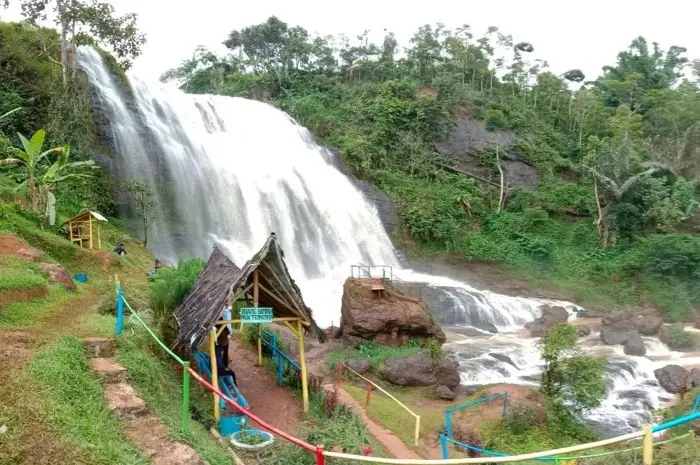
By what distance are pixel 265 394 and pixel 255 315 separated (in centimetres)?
215

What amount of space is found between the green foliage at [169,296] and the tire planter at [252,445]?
268 cm

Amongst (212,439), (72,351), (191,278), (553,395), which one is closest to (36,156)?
(191,278)

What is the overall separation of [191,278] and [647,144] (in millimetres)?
34411

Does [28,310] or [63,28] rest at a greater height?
[63,28]

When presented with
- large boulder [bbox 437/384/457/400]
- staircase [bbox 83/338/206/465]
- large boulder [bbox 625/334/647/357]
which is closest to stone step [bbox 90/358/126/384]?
staircase [bbox 83/338/206/465]

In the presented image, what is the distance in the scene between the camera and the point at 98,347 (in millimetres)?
8016

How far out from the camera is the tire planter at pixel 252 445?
23.7 feet

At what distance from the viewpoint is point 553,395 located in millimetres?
13414

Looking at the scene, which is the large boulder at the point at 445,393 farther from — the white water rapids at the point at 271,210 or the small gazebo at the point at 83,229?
the small gazebo at the point at 83,229

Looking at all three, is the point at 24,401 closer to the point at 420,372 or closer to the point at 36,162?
the point at 420,372

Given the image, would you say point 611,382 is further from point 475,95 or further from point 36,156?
point 475,95

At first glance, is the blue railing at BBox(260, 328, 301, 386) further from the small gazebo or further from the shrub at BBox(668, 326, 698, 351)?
the shrub at BBox(668, 326, 698, 351)

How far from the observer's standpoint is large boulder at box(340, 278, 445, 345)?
18.1 metres

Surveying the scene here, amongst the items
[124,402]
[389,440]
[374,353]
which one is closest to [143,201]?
[374,353]
